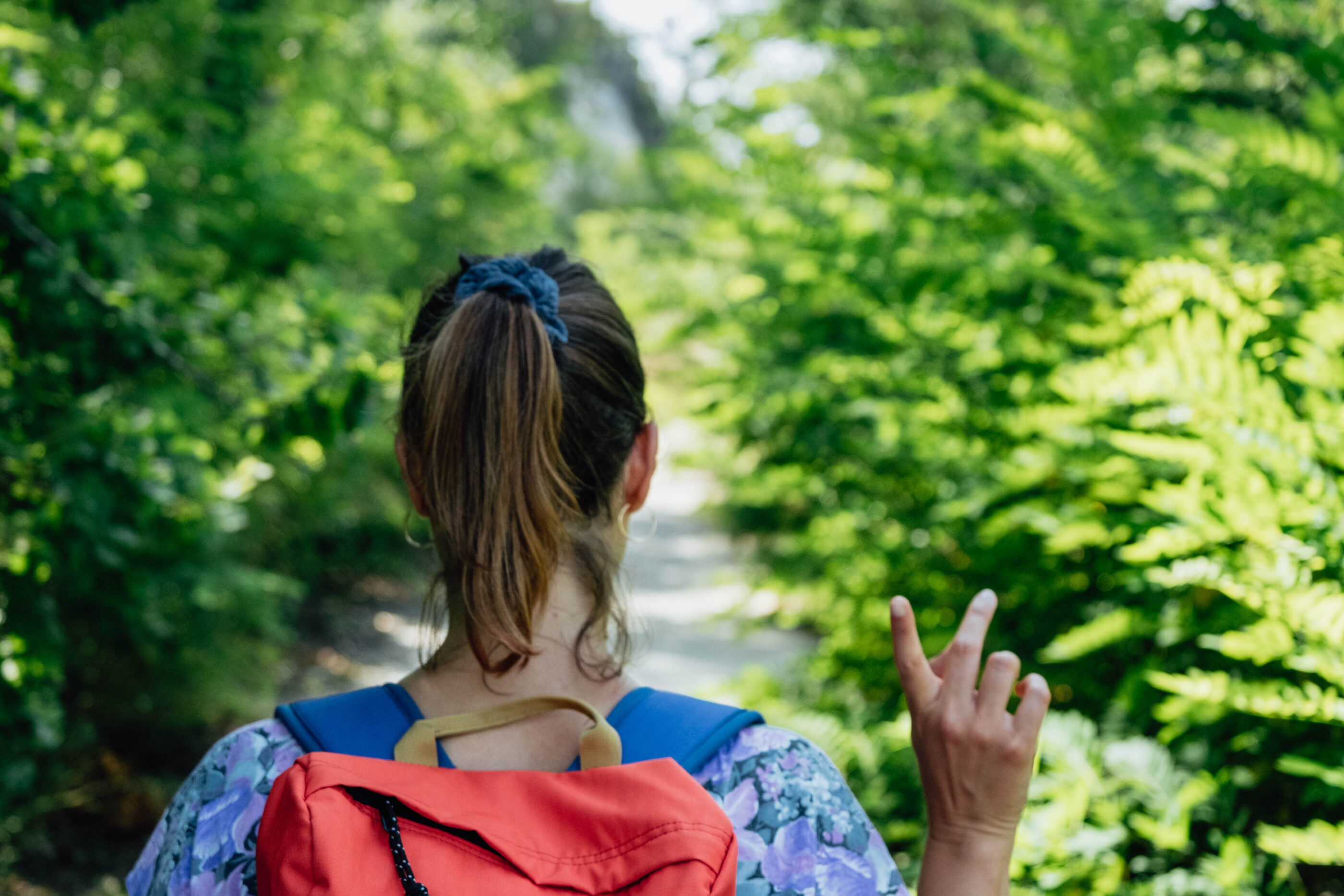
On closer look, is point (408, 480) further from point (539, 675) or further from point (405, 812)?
point (405, 812)

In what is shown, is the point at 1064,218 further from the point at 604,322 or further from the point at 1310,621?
the point at 604,322

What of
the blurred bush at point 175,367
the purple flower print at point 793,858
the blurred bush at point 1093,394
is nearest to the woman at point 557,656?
the purple flower print at point 793,858

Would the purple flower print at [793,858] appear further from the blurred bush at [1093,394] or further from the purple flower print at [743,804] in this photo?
the blurred bush at [1093,394]

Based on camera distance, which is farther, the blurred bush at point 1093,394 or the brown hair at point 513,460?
the blurred bush at point 1093,394

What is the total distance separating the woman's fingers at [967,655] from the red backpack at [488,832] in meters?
0.34

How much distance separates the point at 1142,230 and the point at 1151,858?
1544 mm

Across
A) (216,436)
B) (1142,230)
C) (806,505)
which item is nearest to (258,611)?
(216,436)

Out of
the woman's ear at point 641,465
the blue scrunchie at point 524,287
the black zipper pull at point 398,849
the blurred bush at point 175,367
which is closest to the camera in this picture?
the black zipper pull at point 398,849

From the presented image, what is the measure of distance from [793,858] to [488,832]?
40 cm

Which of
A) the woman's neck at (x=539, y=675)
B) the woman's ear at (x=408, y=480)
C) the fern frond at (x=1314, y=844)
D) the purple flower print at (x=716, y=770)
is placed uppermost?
the woman's ear at (x=408, y=480)

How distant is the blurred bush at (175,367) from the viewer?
91.7 inches

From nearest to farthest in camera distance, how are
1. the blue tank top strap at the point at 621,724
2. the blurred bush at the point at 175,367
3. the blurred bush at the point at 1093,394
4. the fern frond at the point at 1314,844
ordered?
the blue tank top strap at the point at 621,724, the fern frond at the point at 1314,844, the blurred bush at the point at 1093,394, the blurred bush at the point at 175,367

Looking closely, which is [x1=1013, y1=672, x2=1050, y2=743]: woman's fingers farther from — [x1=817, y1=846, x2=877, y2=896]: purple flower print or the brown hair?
the brown hair

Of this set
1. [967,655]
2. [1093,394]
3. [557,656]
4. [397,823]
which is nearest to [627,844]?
[397,823]
